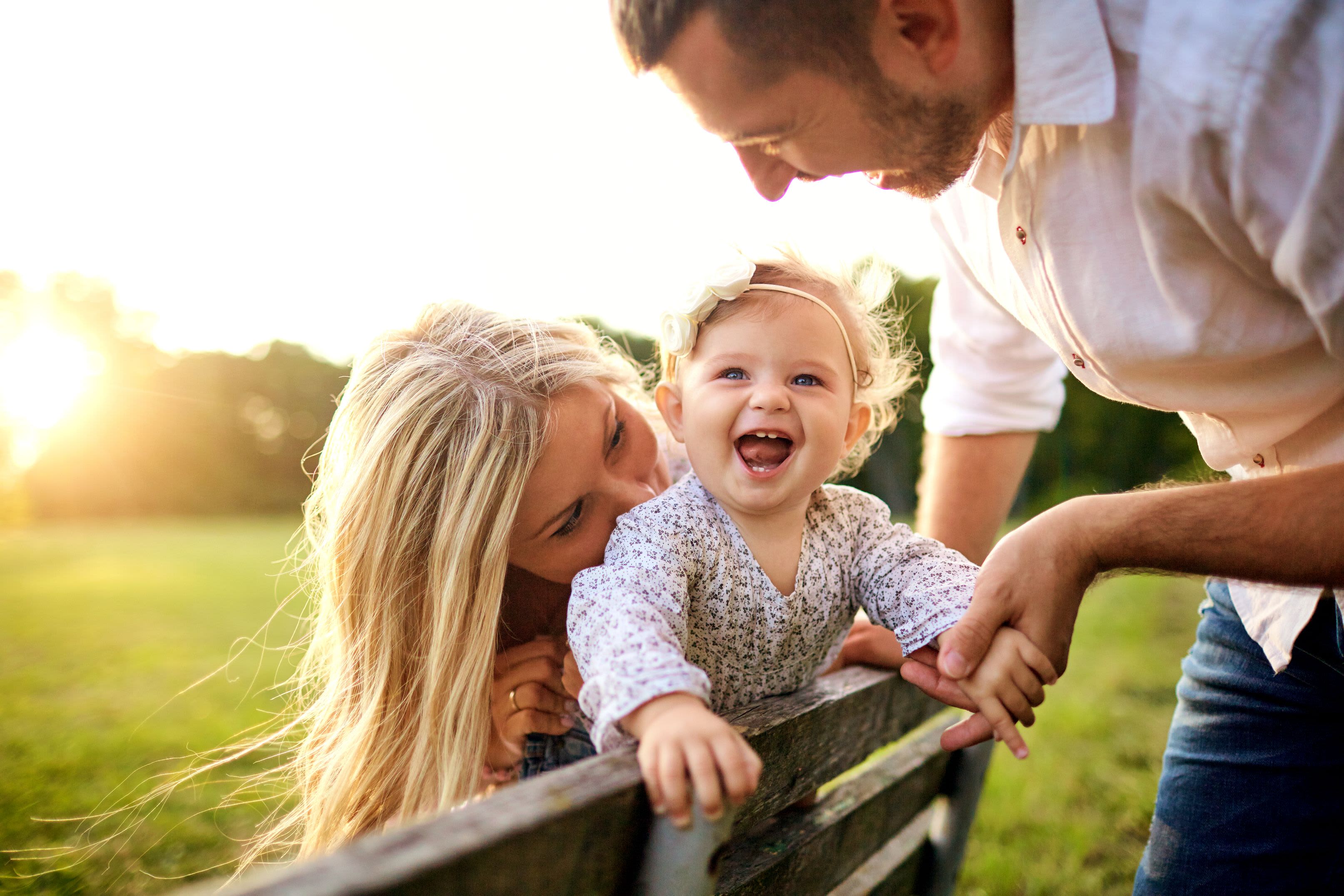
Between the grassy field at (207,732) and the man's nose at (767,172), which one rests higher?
the man's nose at (767,172)

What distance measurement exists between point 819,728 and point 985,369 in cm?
146

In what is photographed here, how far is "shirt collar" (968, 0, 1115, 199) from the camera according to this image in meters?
1.36

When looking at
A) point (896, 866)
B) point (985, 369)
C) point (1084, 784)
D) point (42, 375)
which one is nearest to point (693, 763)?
point (896, 866)

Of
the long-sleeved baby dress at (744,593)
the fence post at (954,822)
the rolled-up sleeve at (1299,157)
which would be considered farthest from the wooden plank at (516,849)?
the fence post at (954,822)

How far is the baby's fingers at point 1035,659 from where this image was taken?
1496 millimetres

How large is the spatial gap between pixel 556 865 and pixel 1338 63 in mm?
1490

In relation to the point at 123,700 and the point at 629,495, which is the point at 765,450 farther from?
the point at 123,700

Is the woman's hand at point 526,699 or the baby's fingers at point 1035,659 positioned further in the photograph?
the woman's hand at point 526,699

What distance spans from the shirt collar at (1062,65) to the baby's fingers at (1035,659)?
919 mm

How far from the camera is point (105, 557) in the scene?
1552 centimetres

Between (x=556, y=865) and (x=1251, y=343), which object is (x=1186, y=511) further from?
(x=556, y=865)

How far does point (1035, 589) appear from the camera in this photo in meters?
1.49

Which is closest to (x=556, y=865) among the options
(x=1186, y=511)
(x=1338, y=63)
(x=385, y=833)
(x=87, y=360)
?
(x=385, y=833)

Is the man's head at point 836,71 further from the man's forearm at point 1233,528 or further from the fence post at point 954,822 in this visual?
the fence post at point 954,822
